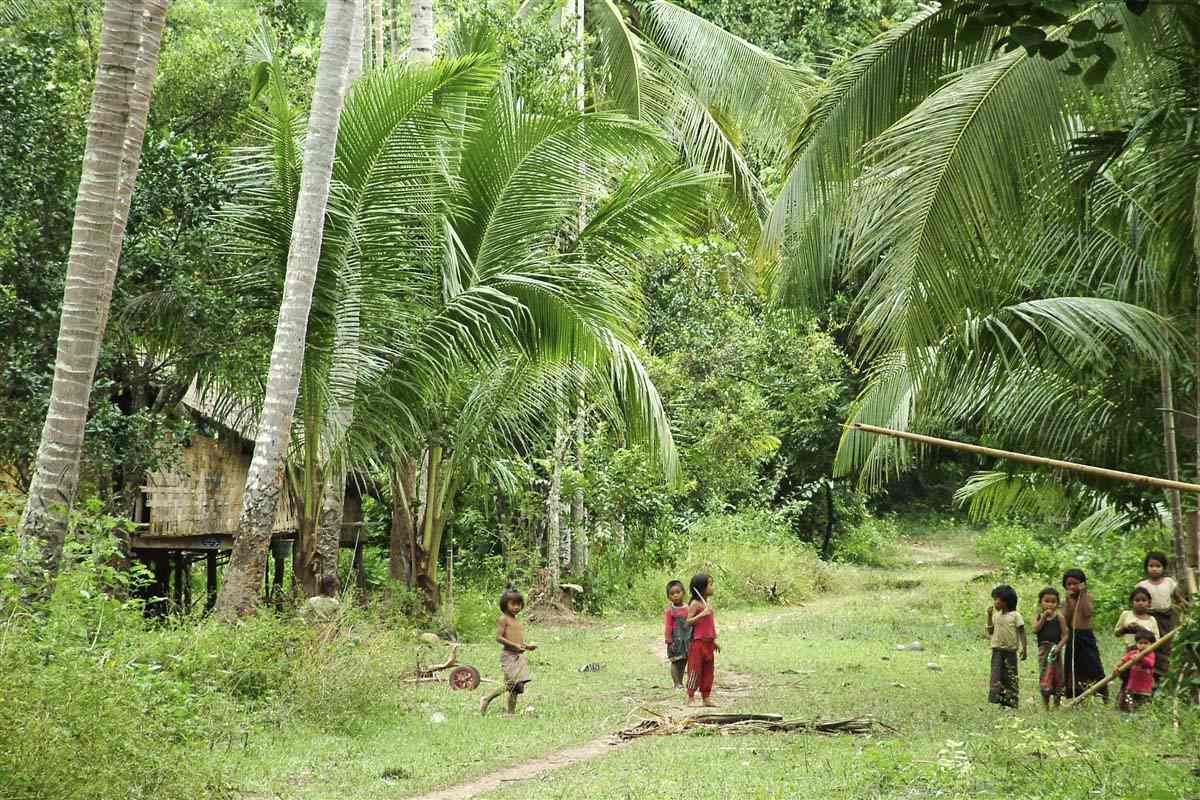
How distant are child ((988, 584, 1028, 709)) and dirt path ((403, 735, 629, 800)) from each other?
3135 mm

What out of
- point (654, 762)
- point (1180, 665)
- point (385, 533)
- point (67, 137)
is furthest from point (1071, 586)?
point (385, 533)

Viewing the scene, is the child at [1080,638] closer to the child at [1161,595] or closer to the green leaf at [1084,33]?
the child at [1161,595]

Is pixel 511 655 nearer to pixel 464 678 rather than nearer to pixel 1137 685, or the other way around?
pixel 464 678

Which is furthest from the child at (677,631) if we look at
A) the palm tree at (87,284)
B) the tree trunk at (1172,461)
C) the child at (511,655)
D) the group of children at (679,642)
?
the palm tree at (87,284)

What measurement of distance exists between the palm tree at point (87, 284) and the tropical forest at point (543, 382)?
3 cm

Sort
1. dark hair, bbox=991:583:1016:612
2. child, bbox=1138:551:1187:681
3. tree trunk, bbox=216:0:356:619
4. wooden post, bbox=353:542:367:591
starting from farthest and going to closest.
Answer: wooden post, bbox=353:542:367:591
tree trunk, bbox=216:0:356:619
dark hair, bbox=991:583:1016:612
child, bbox=1138:551:1187:681

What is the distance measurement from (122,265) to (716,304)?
472 inches

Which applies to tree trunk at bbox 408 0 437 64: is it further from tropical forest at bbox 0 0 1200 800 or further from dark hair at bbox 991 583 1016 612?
dark hair at bbox 991 583 1016 612

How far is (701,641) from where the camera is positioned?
10.6m

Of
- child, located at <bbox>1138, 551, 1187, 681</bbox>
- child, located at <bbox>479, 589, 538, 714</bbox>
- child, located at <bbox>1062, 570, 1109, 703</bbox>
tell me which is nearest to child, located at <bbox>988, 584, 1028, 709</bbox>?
child, located at <bbox>1062, 570, 1109, 703</bbox>

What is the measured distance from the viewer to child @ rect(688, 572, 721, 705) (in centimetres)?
1055

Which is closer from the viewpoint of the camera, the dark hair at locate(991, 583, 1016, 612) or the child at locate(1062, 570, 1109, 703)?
the dark hair at locate(991, 583, 1016, 612)

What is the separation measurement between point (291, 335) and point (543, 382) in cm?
479

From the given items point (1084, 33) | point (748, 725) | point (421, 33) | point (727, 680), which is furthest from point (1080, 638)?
point (421, 33)
